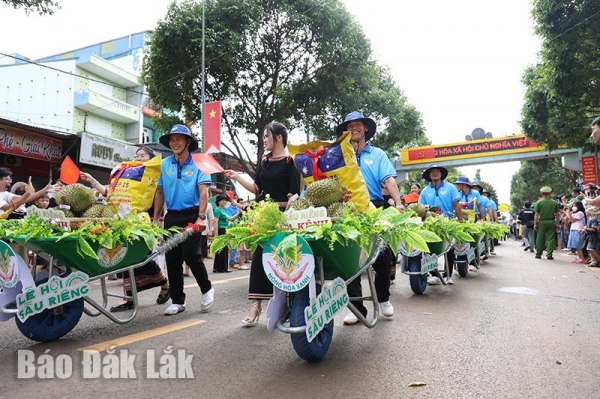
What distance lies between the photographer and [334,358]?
10.2 feet

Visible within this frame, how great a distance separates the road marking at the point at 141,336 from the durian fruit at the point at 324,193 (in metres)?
1.80

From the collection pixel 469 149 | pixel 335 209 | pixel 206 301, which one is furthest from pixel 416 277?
pixel 469 149

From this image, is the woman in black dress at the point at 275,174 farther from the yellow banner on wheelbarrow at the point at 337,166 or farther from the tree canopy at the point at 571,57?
the tree canopy at the point at 571,57

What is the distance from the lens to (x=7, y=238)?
10.8ft

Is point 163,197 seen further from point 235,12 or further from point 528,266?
point 235,12

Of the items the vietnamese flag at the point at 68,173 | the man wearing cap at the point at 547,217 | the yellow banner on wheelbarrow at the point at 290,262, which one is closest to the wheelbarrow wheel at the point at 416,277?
the yellow banner on wheelbarrow at the point at 290,262

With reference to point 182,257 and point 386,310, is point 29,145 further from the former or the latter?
point 386,310

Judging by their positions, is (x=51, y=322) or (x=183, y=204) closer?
(x=51, y=322)

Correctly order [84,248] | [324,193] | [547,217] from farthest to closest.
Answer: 1. [547,217]
2. [84,248]
3. [324,193]

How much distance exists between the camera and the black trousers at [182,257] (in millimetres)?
4469

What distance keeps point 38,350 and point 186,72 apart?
42.4 feet

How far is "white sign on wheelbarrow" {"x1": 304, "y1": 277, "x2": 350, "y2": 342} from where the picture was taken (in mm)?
2664

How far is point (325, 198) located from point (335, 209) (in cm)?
12

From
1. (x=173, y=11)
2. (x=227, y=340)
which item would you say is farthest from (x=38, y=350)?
(x=173, y=11)
